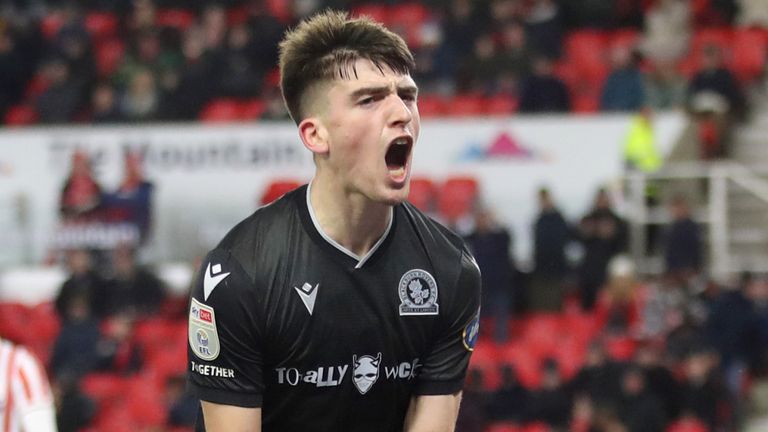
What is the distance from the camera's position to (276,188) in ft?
44.1

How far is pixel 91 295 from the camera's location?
1318 cm

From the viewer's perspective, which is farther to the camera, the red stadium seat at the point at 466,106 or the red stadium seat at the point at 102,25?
the red stadium seat at the point at 102,25

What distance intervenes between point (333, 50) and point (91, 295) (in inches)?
379

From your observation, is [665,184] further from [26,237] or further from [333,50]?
[333,50]

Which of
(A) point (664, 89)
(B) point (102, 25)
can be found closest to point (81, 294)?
(B) point (102, 25)

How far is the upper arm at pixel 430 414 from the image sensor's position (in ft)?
13.5

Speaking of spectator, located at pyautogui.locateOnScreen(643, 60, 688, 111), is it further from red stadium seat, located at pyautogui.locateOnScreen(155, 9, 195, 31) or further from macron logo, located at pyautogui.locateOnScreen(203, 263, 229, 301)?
macron logo, located at pyautogui.locateOnScreen(203, 263, 229, 301)

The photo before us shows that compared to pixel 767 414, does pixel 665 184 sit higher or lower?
higher

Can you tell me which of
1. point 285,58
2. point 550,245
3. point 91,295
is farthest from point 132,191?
point 285,58

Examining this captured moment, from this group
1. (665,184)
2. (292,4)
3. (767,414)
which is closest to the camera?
(767,414)

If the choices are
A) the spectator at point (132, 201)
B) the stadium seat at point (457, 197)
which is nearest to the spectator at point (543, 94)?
the stadium seat at point (457, 197)

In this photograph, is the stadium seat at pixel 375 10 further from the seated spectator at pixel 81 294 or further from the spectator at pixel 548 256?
the seated spectator at pixel 81 294

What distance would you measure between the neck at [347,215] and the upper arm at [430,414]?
0.47m

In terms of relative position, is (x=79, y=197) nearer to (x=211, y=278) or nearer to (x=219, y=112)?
(x=219, y=112)
